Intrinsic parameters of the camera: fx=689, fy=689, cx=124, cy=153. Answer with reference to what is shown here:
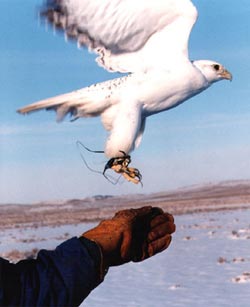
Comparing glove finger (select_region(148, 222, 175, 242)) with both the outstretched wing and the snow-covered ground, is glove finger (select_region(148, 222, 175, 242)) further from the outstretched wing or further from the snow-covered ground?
the snow-covered ground

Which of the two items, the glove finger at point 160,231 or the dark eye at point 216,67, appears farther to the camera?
the dark eye at point 216,67

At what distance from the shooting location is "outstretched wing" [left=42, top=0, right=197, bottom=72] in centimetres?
131

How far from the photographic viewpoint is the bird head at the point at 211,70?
1.37 m

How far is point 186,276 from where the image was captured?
4.83 m

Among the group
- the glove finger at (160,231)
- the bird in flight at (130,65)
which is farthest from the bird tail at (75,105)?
the glove finger at (160,231)

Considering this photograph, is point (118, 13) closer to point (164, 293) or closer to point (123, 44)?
point (123, 44)

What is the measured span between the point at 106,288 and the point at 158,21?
10.7 feet

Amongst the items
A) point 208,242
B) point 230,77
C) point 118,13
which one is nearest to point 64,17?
point 118,13

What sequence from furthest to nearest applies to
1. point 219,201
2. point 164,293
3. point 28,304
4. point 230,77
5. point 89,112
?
point 219,201 → point 164,293 → point 230,77 → point 89,112 → point 28,304

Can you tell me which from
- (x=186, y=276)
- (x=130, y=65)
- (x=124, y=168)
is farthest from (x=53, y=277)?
(x=186, y=276)

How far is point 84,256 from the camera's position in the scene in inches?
30.6

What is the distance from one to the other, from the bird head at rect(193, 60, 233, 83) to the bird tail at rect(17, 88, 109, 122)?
0.82 ft

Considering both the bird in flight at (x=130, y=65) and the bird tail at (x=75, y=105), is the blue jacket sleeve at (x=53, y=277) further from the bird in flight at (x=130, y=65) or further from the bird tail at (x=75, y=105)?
the bird tail at (x=75, y=105)

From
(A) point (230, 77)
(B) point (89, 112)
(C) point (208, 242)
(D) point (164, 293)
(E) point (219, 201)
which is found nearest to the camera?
(B) point (89, 112)
